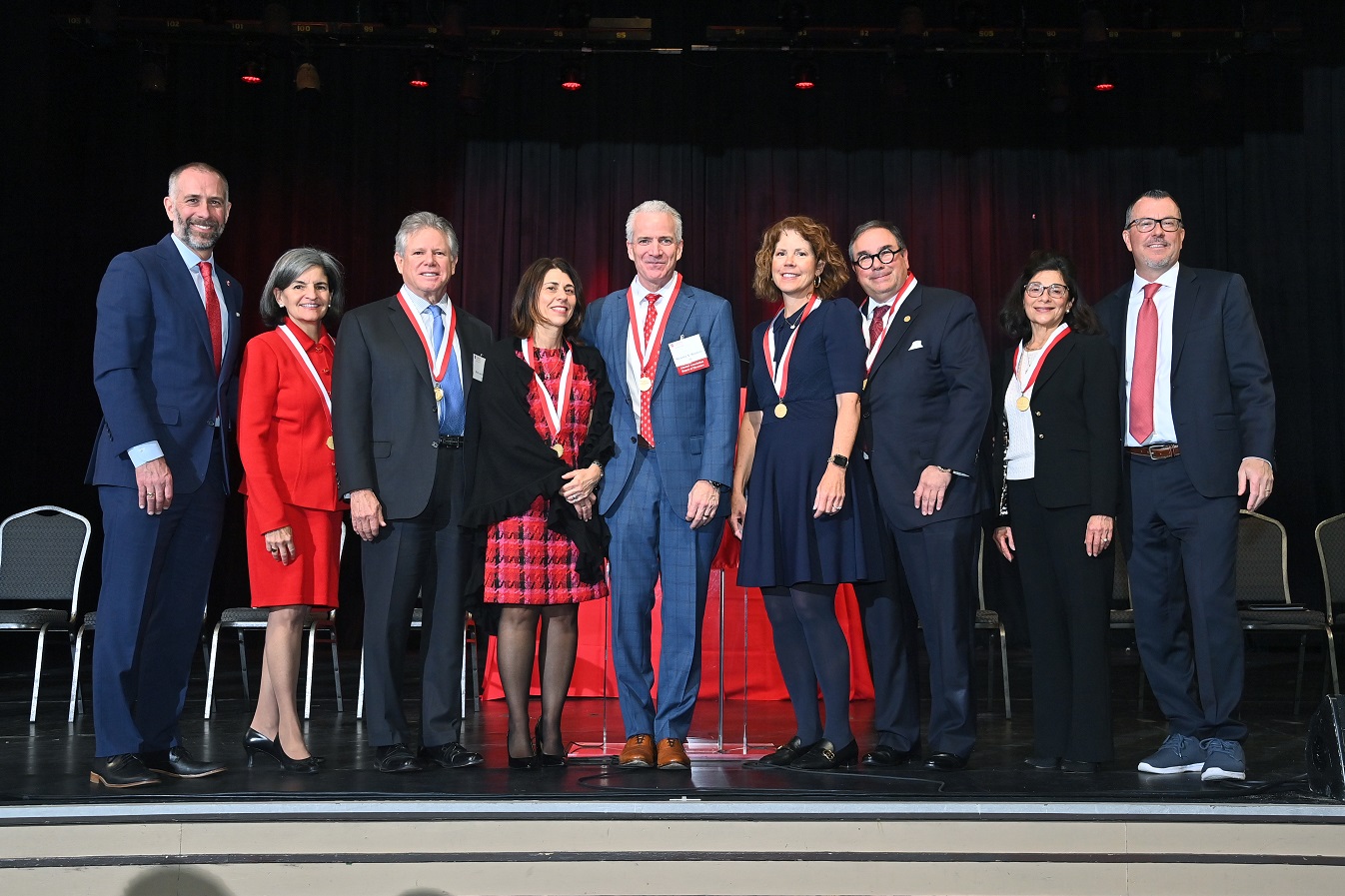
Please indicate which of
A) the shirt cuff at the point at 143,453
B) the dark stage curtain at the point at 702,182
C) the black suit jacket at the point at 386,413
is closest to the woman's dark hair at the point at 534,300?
the black suit jacket at the point at 386,413

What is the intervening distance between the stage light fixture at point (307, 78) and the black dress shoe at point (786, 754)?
5994mm

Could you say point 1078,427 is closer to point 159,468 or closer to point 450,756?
point 450,756

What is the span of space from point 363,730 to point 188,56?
20.0ft

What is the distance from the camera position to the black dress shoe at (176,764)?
3.29 metres

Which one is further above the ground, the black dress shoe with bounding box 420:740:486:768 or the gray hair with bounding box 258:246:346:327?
the gray hair with bounding box 258:246:346:327

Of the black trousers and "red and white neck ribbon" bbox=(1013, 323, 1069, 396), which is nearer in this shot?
the black trousers

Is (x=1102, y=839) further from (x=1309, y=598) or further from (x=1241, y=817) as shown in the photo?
(x=1309, y=598)

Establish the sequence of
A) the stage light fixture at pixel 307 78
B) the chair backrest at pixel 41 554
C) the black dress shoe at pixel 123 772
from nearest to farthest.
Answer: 1. the black dress shoe at pixel 123 772
2. the chair backrest at pixel 41 554
3. the stage light fixture at pixel 307 78

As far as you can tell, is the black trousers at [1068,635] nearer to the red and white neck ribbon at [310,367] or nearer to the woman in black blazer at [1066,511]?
the woman in black blazer at [1066,511]

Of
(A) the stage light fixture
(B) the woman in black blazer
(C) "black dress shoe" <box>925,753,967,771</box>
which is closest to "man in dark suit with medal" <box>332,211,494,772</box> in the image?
(C) "black dress shoe" <box>925,753,967,771</box>

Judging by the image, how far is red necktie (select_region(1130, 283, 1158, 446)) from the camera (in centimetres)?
352

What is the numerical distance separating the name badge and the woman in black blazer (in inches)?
38.3

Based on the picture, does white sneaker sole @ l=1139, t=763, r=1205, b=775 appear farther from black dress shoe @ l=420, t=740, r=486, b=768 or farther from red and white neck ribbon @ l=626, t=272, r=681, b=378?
black dress shoe @ l=420, t=740, r=486, b=768

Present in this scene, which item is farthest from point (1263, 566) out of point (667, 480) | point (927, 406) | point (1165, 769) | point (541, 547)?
point (541, 547)
